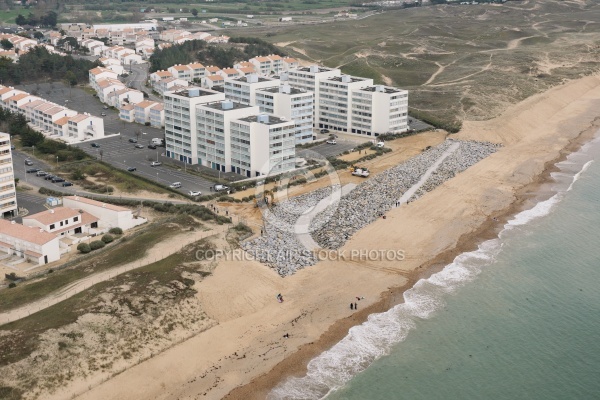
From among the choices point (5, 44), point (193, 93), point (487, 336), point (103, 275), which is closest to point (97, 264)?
point (103, 275)

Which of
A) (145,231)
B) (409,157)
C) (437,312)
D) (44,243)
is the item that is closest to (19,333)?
(44,243)

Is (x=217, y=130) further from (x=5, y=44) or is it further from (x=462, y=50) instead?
(x=462, y=50)

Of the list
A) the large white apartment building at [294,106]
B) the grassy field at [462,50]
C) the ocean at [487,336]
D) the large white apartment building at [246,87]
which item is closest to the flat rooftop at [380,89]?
the large white apartment building at [294,106]

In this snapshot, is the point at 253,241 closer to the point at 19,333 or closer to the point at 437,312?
the point at 437,312

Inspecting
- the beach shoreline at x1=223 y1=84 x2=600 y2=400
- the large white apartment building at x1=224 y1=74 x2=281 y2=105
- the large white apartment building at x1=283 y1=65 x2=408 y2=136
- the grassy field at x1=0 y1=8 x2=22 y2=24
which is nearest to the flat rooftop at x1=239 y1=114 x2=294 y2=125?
the large white apartment building at x1=224 y1=74 x2=281 y2=105

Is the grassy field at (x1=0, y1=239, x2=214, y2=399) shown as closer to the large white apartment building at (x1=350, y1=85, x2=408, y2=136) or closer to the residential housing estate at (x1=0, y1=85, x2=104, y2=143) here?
the residential housing estate at (x1=0, y1=85, x2=104, y2=143)
